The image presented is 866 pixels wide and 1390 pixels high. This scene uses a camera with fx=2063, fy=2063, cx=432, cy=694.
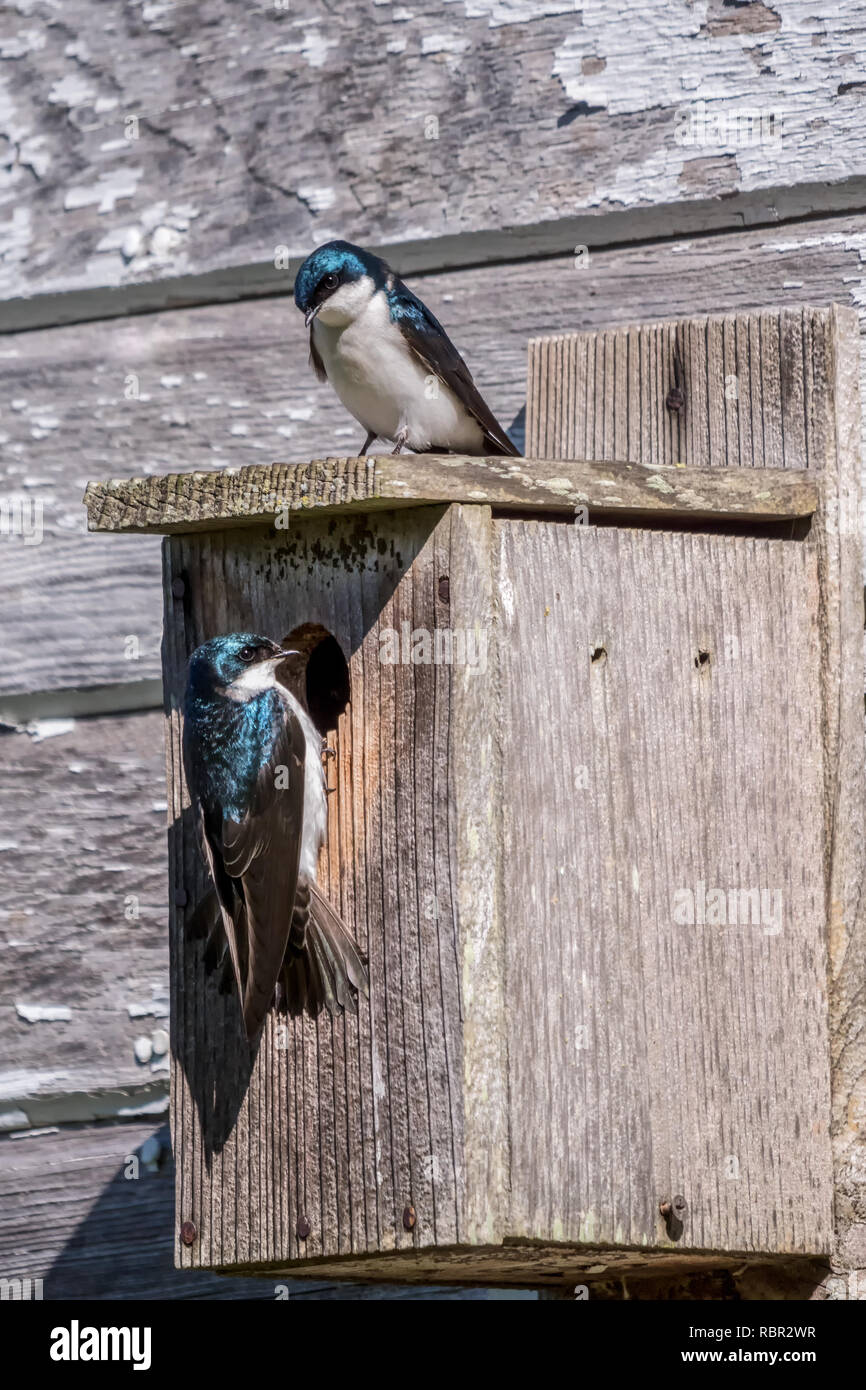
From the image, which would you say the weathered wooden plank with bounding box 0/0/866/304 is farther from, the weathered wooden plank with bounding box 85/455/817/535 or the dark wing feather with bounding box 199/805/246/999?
the dark wing feather with bounding box 199/805/246/999

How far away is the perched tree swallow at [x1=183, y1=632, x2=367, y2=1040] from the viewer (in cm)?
212

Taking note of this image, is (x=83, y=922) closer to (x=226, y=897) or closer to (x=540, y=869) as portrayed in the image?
(x=226, y=897)

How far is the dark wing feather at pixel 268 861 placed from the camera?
212cm

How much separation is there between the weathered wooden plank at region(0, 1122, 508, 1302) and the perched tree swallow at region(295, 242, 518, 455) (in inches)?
40.3

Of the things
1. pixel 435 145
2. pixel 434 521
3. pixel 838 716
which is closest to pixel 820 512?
pixel 838 716

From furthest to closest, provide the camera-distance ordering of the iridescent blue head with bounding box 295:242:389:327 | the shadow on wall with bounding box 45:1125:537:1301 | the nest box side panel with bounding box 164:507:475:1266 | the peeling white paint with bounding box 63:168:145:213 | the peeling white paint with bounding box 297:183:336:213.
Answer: the peeling white paint with bounding box 63:168:145:213, the peeling white paint with bounding box 297:183:336:213, the shadow on wall with bounding box 45:1125:537:1301, the iridescent blue head with bounding box 295:242:389:327, the nest box side panel with bounding box 164:507:475:1266

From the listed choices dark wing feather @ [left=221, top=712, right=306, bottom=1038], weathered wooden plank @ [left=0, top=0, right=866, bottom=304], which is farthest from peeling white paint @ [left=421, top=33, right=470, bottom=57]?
dark wing feather @ [left=221, top=712, right=306, bottom=1038]

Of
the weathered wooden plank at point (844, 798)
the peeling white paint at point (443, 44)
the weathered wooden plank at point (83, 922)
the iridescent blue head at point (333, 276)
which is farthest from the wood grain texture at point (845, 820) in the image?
the weathered wooden plank at point (83, 922)

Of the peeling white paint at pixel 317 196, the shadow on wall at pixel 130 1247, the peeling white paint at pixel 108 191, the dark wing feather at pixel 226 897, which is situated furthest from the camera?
the peeling white paint at pixel 108 191

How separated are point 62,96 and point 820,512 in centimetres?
140

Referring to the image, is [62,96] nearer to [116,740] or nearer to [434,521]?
[116,740]

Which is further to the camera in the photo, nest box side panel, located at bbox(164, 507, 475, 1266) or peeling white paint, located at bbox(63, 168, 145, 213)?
peeling white paint, located at bbox(63, 168, 145, 213)

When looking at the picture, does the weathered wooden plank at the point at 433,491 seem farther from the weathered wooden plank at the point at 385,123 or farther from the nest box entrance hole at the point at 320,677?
the weathered wooden plank at the point at 385,123

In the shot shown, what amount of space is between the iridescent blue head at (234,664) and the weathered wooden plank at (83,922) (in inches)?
25.8
